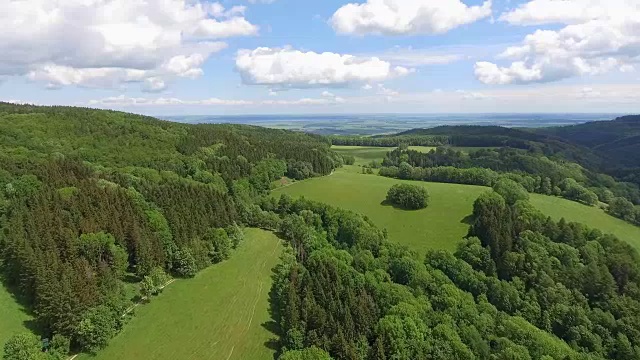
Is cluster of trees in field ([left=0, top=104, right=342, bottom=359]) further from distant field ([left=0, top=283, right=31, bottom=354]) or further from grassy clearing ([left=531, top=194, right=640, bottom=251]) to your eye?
grassy clearing ([left=531, top=194, right=640, bottom=251])

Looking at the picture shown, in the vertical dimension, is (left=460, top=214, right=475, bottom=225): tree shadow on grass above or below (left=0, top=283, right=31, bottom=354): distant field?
above

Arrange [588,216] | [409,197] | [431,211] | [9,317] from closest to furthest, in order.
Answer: [9,317] → [431,211] → [588,216] → [409,197]

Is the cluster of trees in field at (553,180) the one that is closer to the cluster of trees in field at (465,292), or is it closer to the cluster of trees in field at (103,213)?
the cluster of trees in field at (465,292)

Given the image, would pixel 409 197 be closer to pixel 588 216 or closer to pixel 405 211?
pixel 405 211

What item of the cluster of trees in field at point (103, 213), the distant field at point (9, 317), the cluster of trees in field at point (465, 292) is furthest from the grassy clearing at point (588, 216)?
the distant field at point (9, 317)

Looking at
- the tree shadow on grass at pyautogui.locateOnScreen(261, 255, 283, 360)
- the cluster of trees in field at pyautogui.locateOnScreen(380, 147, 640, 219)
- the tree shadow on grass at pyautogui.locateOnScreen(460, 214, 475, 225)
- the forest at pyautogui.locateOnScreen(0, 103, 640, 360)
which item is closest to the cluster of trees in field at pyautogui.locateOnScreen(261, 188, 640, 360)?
the forest at pyautogui.locateOnScreen(0, 103, 640, 360)

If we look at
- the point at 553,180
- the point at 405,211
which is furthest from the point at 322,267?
the point at 553,180
